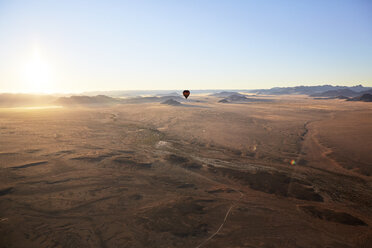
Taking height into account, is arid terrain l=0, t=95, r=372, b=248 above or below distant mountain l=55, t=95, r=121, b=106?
below

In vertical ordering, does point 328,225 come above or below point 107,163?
below

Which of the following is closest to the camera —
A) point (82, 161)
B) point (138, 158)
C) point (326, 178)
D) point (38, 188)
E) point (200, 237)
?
point (200, 237)

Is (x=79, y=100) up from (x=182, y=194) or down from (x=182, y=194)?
up

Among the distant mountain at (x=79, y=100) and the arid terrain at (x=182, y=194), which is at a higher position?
the distant mountain at (x=79, y=100)

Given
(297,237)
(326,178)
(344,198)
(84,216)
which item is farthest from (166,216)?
(326,178)

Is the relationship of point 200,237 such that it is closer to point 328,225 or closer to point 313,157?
point 328,225

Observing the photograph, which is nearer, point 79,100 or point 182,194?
point 182,194

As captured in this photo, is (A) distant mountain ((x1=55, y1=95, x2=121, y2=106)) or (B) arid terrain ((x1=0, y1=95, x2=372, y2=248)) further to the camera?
(A) distant mountain ((x1=55, y1=95, x2=121, y2=106))

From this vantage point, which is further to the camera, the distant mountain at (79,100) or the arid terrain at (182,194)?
the distant mountain at (79,100)
